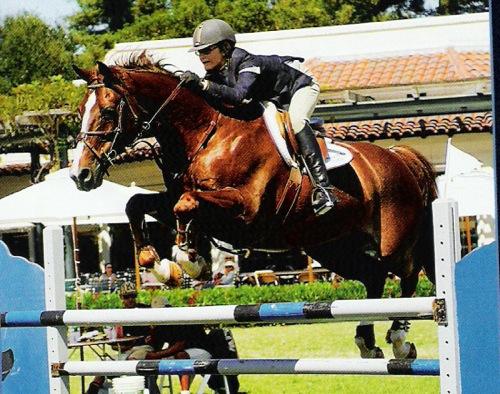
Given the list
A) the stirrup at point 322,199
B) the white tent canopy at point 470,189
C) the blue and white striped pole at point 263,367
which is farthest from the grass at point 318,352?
the blue and white striped pole at point 263,367

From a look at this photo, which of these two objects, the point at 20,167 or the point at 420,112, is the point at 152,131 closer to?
the point at 420,112

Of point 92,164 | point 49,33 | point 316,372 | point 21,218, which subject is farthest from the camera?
point 49,33

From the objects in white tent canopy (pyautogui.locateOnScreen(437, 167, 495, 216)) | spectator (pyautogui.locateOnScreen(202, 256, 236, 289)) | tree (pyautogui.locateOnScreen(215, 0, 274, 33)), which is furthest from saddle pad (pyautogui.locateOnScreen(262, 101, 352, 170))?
tree (pyautogui.locateOnScreen(215, 0, 274, 33))

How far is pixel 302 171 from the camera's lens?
5598mm

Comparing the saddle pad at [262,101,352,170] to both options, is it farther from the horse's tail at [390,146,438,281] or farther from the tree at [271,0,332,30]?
the tree at [271,0,332,30]

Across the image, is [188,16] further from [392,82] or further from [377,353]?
[377,353]

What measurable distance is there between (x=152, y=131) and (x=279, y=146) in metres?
0.62

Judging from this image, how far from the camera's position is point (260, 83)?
5.49 meters

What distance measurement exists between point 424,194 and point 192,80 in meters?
1.83

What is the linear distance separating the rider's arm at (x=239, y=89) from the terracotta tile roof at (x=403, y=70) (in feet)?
42.0

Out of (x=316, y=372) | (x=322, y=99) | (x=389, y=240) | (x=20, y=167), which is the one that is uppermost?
(x=316, y=372)

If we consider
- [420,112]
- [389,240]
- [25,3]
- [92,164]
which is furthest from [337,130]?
[25,3]

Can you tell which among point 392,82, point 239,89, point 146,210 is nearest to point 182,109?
point 239,89

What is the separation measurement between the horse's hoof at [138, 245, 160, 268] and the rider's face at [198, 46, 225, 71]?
3.51ft
